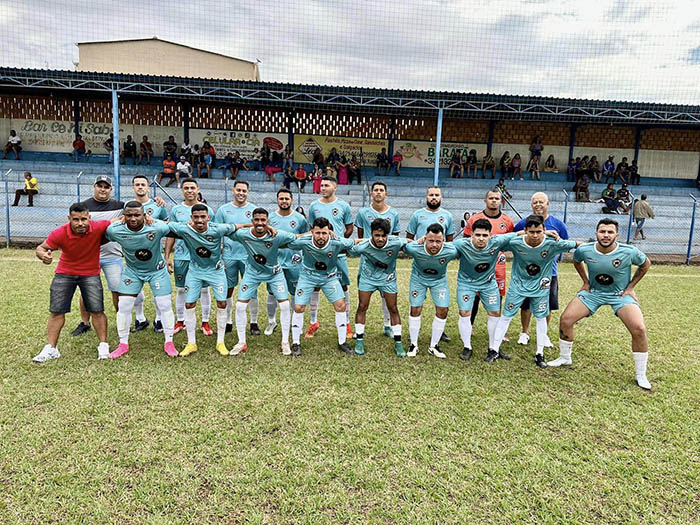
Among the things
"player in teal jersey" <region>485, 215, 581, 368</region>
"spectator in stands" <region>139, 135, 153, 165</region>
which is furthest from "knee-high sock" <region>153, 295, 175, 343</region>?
"spectator in stands" <region>139, 135, 153, 165</region>

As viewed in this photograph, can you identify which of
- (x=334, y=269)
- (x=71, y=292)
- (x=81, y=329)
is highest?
(x=334, y=269)

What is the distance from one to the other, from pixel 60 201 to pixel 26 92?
284 inches

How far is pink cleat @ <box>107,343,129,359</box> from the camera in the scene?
5.40 m

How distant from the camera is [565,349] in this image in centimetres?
554

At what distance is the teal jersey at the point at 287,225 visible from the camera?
6301mm

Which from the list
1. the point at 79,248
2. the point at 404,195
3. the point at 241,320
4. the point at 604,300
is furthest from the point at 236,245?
the point at 404,195

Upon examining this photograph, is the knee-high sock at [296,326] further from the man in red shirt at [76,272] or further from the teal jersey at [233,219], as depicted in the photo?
the man in red shirt at [76,272]

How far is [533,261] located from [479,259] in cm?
63

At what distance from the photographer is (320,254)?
5664 mm

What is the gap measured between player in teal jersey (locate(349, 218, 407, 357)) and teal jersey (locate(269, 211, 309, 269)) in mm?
913

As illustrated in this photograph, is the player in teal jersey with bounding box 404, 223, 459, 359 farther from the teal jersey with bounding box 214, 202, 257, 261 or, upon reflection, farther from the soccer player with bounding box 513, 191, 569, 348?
the teal jersey with bounding box 214, 202, 257, 261

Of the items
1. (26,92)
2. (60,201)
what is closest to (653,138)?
(60,201)

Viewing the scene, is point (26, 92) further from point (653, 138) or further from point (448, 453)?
point (653, 138)

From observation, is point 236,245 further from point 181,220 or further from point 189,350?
point 189,350
